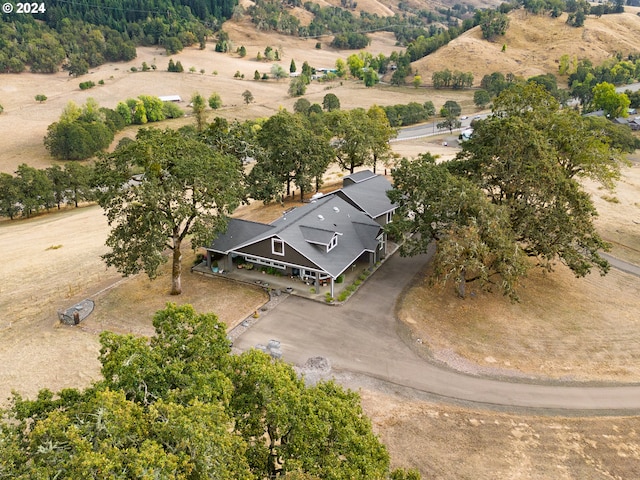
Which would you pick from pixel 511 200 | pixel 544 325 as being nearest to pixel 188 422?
pixel 544 325

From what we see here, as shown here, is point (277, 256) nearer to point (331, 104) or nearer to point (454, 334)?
point (454, 334)

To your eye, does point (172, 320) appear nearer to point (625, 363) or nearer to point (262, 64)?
point (625, 363)

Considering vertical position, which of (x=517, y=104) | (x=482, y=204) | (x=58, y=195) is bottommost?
(x=58, y=195)

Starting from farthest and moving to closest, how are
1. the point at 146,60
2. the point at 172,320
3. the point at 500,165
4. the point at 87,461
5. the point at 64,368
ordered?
1. the point at 146,60
2. the point at 500,165
3. the point at 64,368
4. the point at 172,320
5. the point at 87,461

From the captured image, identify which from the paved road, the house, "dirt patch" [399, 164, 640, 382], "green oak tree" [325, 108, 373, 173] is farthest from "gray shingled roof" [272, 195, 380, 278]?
"green oak tree" [325, 108, 373, 173]

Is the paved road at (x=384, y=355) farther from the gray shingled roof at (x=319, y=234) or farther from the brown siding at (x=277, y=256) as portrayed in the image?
the gray shingled roof at (x=319, y=234)

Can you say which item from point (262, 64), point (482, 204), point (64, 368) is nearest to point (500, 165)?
point (482, 204)

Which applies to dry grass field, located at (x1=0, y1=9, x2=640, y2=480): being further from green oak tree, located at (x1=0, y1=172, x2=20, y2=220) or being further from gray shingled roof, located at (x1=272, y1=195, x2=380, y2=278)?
gray shingled roof, located at (x1=272, y1=195, x2=380, y2=278)
